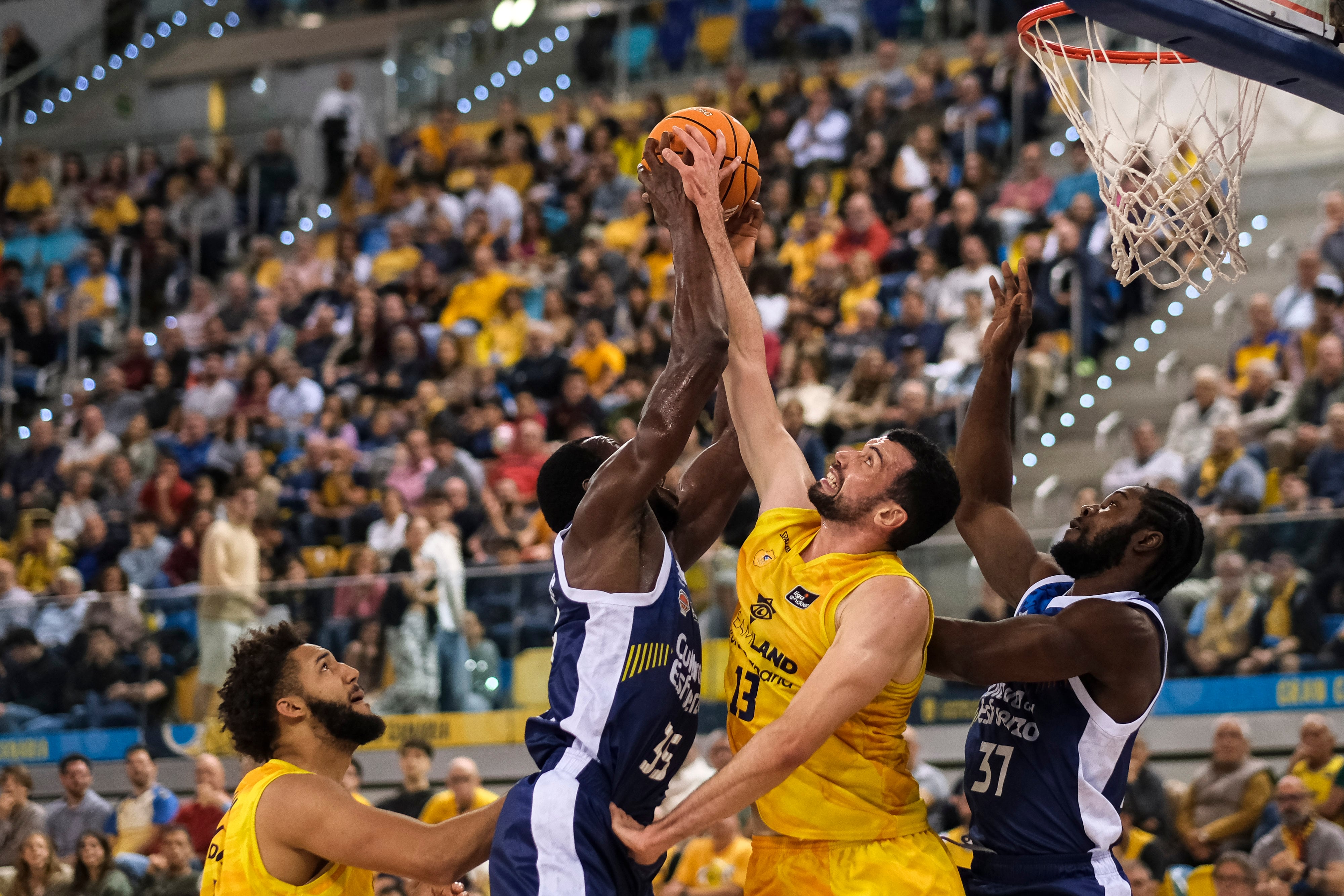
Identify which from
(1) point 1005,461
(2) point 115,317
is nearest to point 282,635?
(1) point 1005,461

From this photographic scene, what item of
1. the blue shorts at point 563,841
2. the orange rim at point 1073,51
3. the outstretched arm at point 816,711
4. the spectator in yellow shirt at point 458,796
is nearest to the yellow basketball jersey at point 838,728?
the outstretched arm at point 816,711

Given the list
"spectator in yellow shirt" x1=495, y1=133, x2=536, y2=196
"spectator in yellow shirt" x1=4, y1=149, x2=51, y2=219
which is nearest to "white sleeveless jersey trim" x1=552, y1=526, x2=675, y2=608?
"spectator in yellow shirt" x1=495, y1=133, x2=536, y2=196

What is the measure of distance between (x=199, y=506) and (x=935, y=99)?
283 inches

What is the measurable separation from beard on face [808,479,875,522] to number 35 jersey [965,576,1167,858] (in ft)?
1.99

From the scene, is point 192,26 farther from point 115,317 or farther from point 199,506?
point 199,506

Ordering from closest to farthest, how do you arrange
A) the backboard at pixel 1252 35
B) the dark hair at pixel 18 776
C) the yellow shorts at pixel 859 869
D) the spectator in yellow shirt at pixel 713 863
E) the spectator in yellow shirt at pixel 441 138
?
1. the backboard at pixel 1252 35
2. the yellow shorts at pixel 859 869
3. the spectator in yellow shirt at pixel 713 863
4. the dark hair at pixel 18 776
5. the spectator in yellow shirt at pixel 441 138

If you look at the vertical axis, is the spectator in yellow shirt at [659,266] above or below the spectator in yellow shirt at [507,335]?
above

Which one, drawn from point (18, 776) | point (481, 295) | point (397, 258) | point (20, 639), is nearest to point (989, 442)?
point (18, 776)

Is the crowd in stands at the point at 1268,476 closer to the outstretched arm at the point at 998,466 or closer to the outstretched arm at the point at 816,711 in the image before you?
the outstretched arm at the point at 998,466

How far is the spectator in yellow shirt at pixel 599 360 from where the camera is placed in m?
12.8

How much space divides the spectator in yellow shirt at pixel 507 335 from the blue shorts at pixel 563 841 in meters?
10.2

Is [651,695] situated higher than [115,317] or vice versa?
[115,317]

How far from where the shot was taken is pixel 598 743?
159 inches

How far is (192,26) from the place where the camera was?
20.6m
